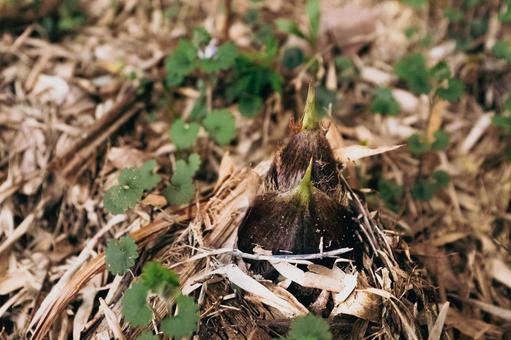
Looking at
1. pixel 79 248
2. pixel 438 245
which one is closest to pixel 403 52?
pixel 438 245

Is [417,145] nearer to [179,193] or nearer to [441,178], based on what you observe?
[441,178]

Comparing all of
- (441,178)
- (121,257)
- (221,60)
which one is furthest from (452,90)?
(121,257)

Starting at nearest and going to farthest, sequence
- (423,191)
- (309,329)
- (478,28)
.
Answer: (309,329) → (423,191) → (478,28)

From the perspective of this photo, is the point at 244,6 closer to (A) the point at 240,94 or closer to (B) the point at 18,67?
(A) the point at 240,94

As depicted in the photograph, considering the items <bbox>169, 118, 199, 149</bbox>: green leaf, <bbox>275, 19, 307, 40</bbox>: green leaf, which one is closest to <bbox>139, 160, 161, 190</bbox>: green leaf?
<bbox>169, 118, 199, 149</bbox>: green leaf

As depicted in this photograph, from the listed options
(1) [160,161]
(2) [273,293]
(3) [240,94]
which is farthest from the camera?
(3) [240,94]

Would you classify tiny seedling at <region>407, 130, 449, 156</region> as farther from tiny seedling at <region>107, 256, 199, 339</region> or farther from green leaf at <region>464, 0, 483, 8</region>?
tiny seedling at <region>107, 256, 199, 339</region>

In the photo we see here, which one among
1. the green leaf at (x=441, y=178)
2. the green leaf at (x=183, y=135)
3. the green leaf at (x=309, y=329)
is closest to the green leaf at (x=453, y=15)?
the green leaf at (x=441, y=178)
